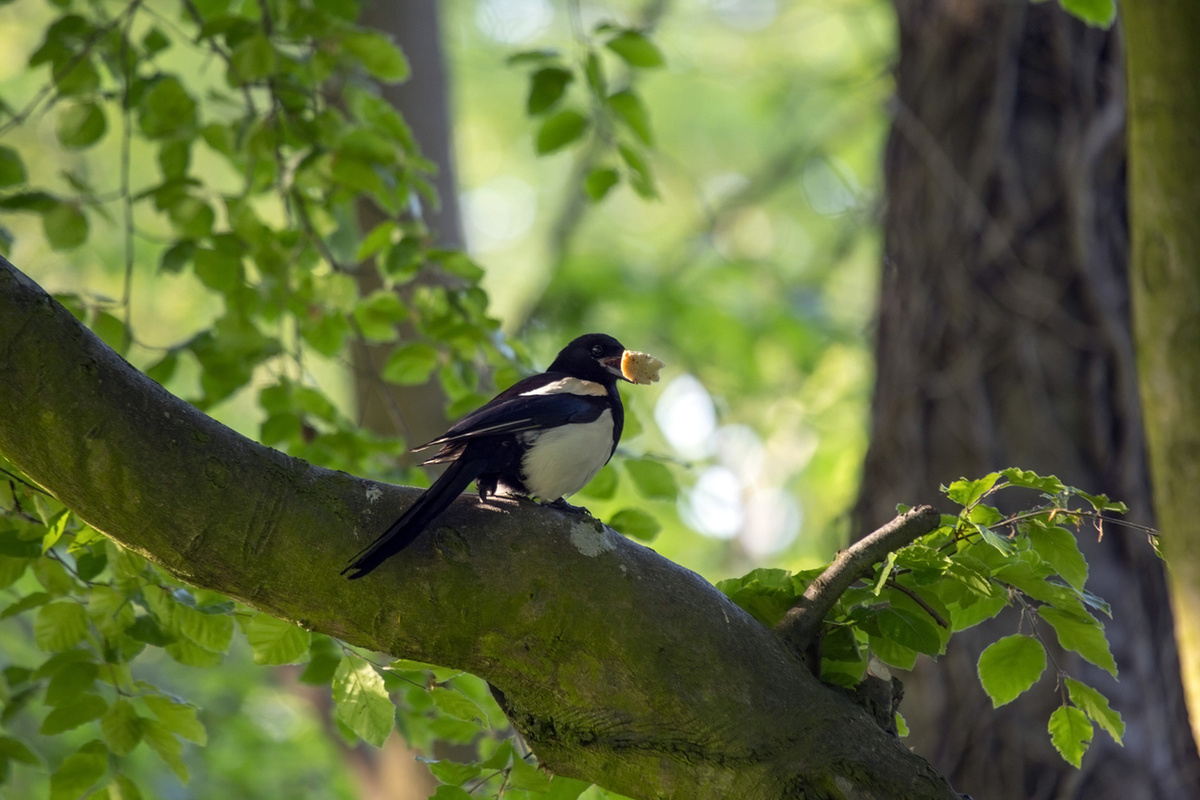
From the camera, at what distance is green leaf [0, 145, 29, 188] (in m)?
3.12

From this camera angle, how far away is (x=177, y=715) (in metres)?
2.34

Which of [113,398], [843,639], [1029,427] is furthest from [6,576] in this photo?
[1029,427]

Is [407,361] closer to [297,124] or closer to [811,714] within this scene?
[297,124]

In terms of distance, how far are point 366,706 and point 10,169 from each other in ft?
7.19

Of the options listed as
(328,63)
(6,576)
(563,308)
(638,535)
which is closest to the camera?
(6,576)

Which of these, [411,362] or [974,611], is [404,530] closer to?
[974,611]

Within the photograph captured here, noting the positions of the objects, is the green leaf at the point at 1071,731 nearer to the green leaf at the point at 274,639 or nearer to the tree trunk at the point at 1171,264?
the tree trunk at the point at 1171,264

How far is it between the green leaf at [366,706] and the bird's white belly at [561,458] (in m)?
0.75

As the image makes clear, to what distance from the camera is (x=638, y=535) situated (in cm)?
286

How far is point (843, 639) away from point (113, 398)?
1578 millimetres

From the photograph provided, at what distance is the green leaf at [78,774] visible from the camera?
2.32 metres

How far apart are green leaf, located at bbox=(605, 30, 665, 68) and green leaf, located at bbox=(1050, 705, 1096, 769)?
215 cm

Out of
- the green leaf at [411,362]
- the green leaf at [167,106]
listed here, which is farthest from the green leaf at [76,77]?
the green leaf at [411,362]

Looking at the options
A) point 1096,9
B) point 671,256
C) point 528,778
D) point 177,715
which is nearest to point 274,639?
point 177,715
